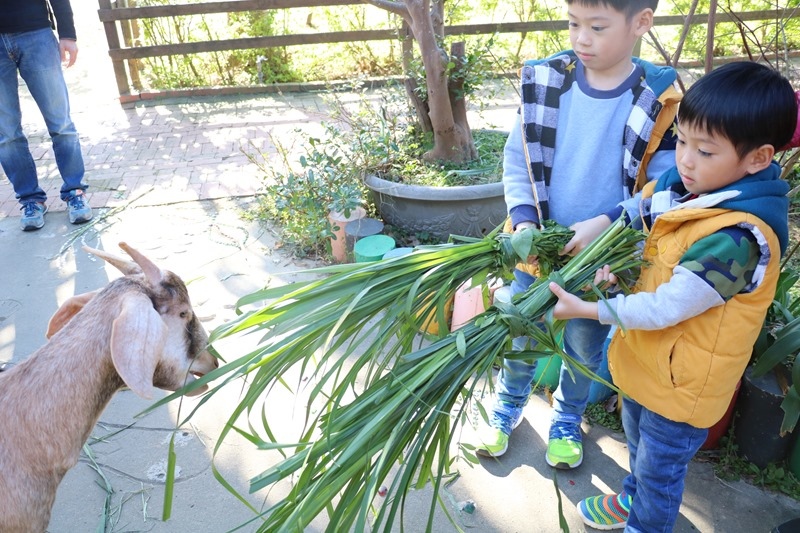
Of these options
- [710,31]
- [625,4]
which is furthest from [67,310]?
[710,31]

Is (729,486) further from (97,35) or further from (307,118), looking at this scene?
(97,35)

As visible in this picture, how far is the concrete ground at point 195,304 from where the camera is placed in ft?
8.98

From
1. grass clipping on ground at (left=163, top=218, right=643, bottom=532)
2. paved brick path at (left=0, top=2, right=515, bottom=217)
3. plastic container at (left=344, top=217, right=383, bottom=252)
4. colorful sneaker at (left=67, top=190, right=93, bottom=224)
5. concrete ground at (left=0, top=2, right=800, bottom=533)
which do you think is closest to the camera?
grass clipping on ground at (left=163, top=218, right=643, bottom=532)

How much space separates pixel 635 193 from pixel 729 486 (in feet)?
4.49

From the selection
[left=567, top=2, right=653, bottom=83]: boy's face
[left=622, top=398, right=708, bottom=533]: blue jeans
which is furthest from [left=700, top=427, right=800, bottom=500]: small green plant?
[left=567, top=2, right=653, bottom=83]: boy's face

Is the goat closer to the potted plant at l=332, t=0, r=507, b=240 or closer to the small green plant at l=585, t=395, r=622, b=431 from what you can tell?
the small green plant at l=585, t=395, r=622, b=431

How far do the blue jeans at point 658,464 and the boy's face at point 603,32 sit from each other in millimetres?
1143

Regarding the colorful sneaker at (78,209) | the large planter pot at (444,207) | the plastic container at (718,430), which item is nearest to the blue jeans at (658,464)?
the plastic container at (718,430)

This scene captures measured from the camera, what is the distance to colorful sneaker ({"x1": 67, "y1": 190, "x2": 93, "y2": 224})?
17.1ft

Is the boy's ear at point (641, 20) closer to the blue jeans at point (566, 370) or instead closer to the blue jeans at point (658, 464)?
the blue jeans at point (566, 370)

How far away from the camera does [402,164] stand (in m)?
4.78

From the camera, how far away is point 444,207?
4414 millimetres

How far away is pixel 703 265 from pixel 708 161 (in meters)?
0.29

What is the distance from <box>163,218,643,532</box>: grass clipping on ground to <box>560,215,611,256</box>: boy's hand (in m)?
0.03
